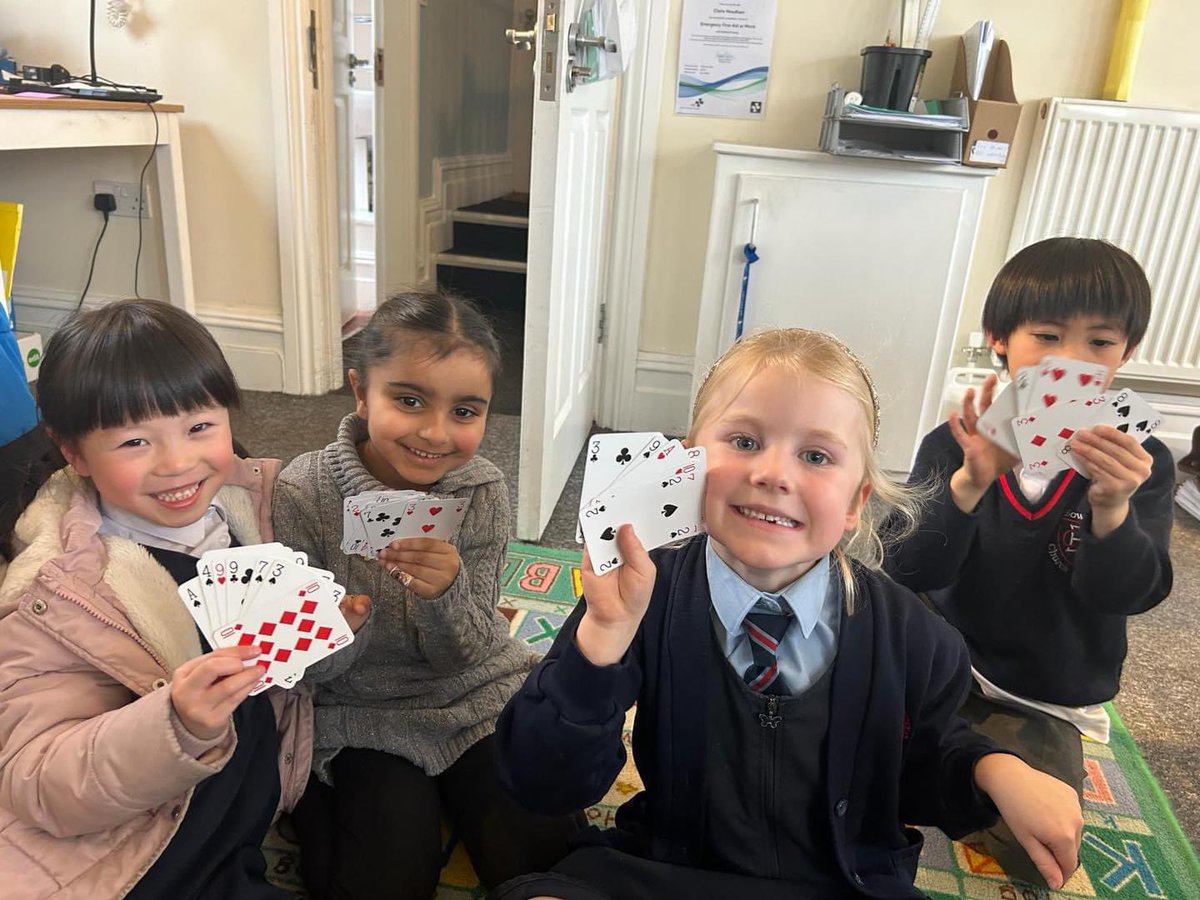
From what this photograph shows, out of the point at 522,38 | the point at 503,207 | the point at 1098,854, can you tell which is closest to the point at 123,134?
the point at 522,38

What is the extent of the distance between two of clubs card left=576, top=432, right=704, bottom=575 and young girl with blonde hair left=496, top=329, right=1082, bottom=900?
Answer: 0.03 m

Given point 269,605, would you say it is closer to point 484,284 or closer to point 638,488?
point 638,488

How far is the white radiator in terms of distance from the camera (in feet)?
8.33

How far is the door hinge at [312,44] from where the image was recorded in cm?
279

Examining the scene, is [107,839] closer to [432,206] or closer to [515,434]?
[515,434]

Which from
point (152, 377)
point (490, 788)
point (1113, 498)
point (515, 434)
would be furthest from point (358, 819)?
point (515, 434)

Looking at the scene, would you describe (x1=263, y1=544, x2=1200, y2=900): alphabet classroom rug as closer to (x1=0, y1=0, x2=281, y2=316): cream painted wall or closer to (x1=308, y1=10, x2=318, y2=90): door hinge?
(x1=0, y1=0, x2=281, y2=316): cream painted wall

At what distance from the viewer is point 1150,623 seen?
6.79ft

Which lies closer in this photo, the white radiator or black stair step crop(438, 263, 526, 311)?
the white radiator

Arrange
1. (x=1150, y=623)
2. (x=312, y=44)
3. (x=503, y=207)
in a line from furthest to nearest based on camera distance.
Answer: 1. (x=503, y=207)
2. (x=312, y=44)
3. (x=1150, y=623)

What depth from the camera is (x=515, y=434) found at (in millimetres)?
2969

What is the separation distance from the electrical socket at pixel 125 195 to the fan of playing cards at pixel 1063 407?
9.21 feet

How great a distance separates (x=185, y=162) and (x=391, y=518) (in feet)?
7.89

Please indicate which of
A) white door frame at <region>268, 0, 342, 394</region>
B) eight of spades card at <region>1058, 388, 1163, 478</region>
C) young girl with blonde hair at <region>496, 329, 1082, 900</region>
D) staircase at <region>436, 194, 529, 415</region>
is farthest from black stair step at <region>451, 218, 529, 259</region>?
young girl with blonde hair at <region>496, 329, 1082, 900</region>
